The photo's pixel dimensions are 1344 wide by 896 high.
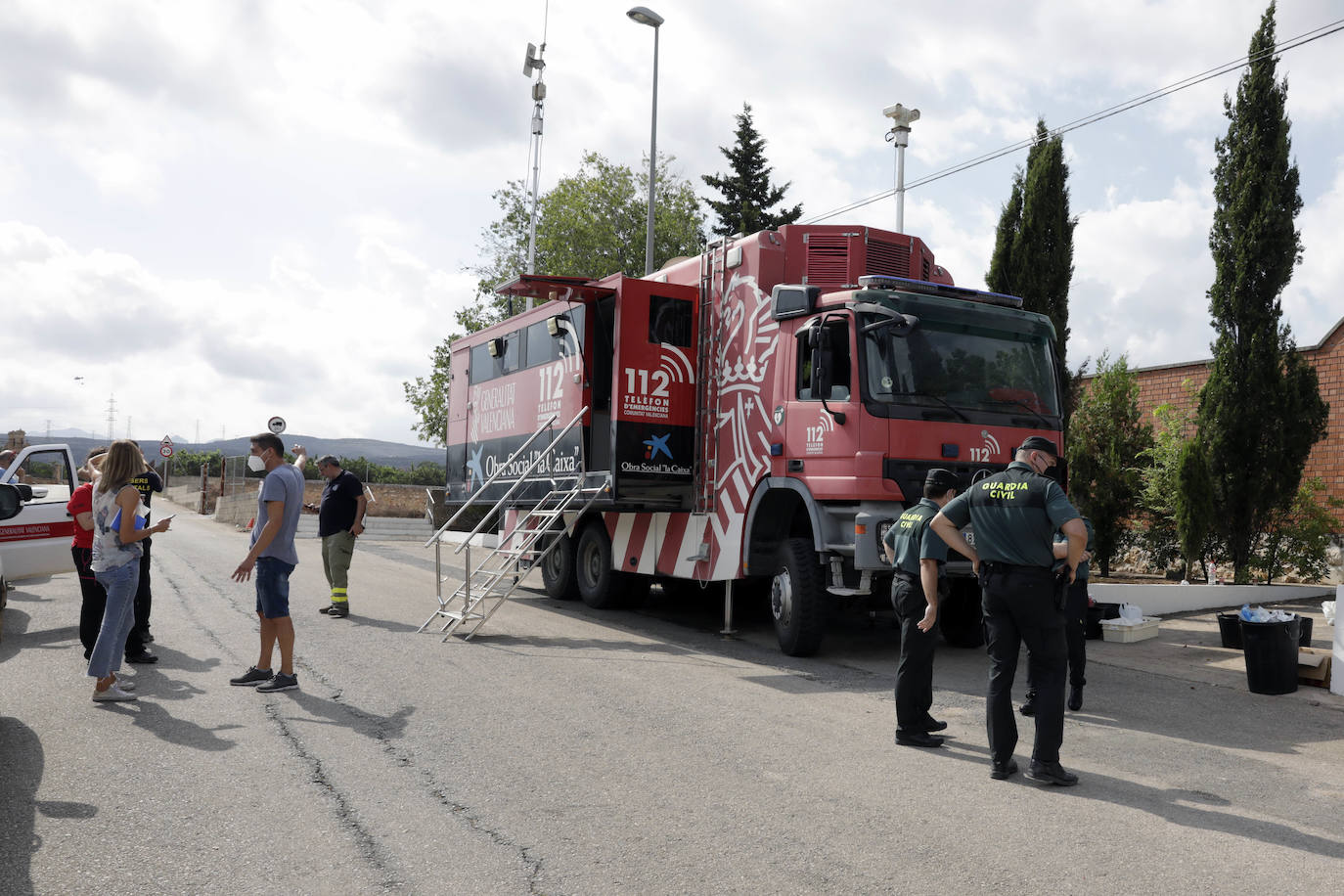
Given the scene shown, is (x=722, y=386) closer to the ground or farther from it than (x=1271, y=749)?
farther from it

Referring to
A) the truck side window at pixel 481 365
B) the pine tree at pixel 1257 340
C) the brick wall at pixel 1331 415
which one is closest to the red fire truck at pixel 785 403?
the truck side window at pixel 481 365

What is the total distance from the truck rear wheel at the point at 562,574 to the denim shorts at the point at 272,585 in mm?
6271

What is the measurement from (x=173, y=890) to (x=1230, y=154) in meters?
14.8

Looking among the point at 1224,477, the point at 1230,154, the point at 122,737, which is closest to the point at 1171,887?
the point at 122,737

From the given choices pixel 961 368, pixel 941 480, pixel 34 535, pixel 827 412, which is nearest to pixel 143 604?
pixel 34 535

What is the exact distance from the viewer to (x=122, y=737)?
5676 mm

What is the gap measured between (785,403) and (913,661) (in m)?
3.47

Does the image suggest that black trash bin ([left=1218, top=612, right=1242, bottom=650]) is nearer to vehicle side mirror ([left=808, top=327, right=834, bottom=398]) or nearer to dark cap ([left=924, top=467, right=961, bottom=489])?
vehicle side mirror ([left=808, top=327, right=834, bottom=398])

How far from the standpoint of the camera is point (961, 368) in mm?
8781

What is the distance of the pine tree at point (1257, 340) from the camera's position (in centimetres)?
1332

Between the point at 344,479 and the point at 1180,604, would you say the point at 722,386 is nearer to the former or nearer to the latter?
the point at 344,479

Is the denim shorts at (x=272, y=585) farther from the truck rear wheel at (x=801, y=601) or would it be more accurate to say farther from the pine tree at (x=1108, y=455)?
the pine tree at (x=1108, y=455)

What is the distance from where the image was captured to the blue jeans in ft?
21.2

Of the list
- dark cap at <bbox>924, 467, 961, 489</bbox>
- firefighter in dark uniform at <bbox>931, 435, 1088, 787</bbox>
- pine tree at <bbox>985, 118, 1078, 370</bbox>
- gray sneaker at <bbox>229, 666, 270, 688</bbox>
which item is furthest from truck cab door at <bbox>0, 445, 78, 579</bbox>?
pine tree at <bbox>985, 118, 1078, 370</bbox>
